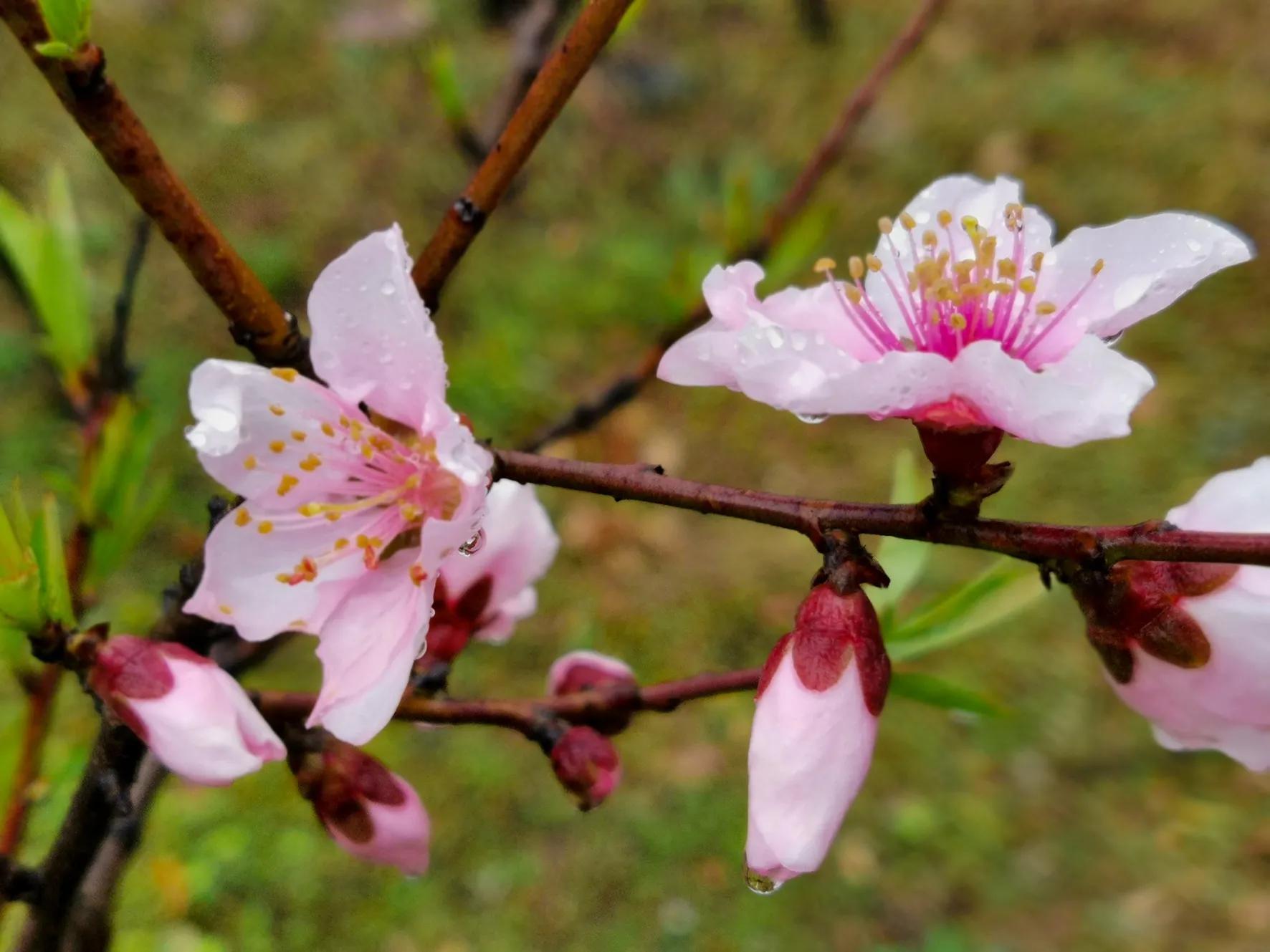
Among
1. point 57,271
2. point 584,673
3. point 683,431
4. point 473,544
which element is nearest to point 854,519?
point 473,544

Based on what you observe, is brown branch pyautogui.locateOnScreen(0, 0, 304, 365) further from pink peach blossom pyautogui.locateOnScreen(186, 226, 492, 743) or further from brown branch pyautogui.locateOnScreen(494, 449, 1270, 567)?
brown branch pyautogui.locateOnScreen(494, 449, 1270, 567)

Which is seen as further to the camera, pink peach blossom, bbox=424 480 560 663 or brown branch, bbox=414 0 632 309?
pink peach blossom, bbox=424 480 560 663

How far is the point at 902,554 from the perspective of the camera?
801 mm

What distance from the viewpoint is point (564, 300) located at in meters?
2.98

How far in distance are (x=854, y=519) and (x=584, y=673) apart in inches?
13.1

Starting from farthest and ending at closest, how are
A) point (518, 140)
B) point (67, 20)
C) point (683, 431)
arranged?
1. point (683, 431)
2. point (518, 140)
3. point (67, 20)

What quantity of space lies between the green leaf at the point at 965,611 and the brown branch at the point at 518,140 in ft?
1.24

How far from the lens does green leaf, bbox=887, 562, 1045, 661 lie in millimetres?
708

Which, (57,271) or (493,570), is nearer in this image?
(493,570)

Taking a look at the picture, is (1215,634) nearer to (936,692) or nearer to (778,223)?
(936,692)

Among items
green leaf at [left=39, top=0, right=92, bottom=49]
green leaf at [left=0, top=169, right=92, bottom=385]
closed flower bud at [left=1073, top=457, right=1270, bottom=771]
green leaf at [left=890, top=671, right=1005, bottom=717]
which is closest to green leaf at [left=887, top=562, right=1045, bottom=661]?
green leaf at [left=890, top=671, right=1005, bottom=717]

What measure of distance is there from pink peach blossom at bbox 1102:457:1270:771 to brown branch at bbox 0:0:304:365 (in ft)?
1.57

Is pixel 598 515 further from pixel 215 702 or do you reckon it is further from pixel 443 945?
pixel 215 702

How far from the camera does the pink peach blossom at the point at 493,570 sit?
73 centimetres
